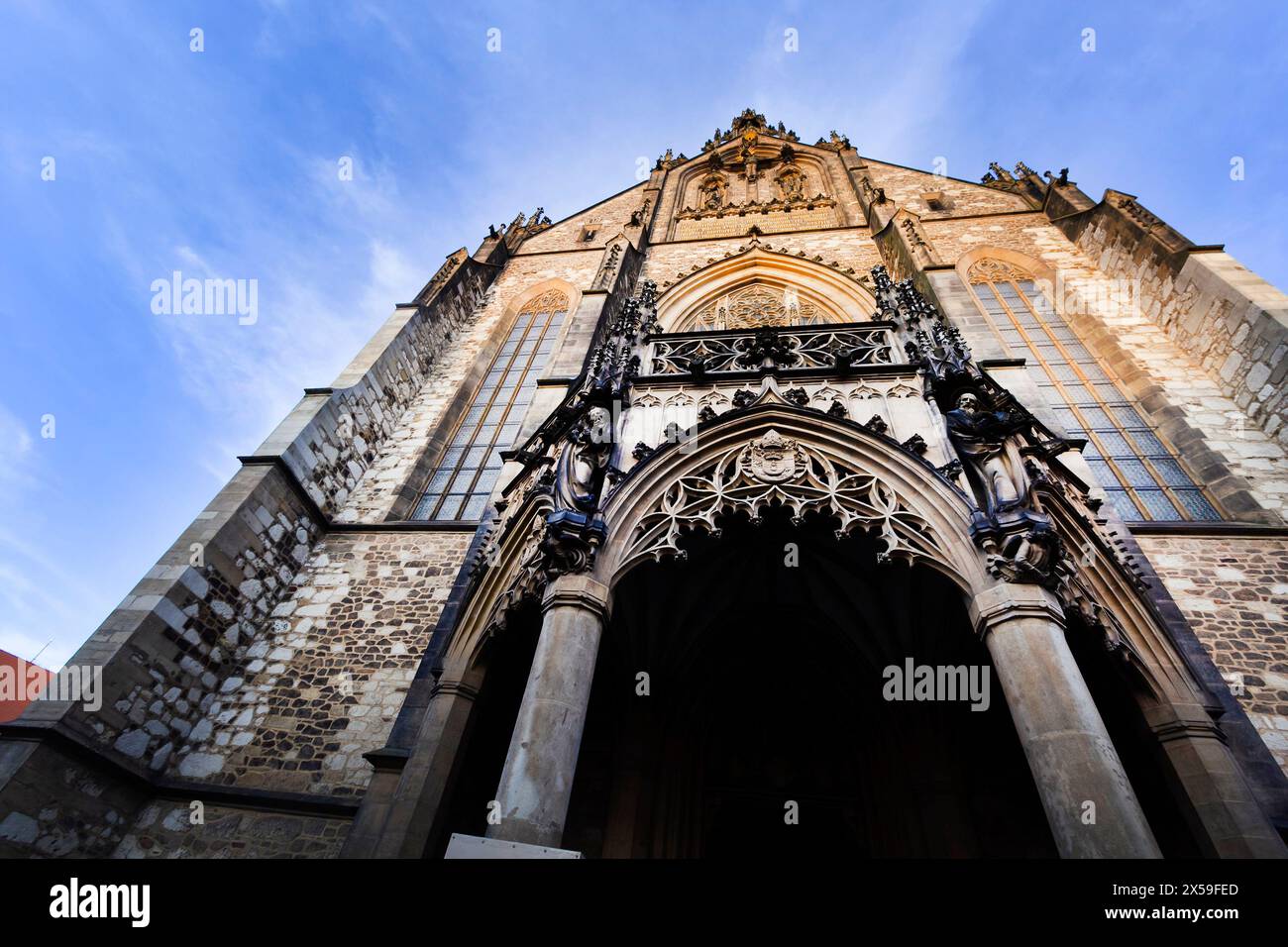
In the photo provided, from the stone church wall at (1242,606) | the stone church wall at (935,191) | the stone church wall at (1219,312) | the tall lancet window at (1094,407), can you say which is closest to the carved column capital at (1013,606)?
the stone church wall at (1242,606)

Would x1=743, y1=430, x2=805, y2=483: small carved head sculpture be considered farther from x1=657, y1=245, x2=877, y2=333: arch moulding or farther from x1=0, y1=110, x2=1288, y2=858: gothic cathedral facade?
x1=657, y1=245, x2=877, y2=333: arch moulding

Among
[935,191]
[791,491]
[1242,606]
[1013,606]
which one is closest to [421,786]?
[791,491]

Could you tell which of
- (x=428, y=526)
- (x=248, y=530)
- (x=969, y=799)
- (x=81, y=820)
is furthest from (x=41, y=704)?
(x=969, y=799)

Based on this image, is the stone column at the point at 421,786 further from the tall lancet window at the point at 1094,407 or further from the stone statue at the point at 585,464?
the tall lancet window at the point at 1094,407

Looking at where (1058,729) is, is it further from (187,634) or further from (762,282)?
(762,282)

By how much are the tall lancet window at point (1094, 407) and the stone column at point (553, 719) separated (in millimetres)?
7810

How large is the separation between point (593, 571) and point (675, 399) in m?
2.39

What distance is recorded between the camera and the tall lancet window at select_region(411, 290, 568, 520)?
31.9ft

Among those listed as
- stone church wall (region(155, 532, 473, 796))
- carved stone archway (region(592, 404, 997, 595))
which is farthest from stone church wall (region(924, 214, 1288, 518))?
stone church wall (region(155, 532, 473, 796))

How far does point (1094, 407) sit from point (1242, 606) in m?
4.22

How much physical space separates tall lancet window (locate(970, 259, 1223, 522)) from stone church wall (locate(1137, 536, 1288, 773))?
3.53 feet

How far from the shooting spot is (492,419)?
449 inches

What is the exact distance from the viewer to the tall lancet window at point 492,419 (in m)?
9.73
